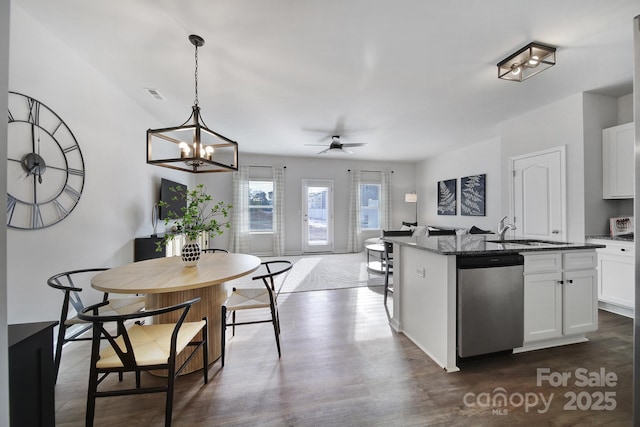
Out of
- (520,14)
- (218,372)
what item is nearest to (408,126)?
(520,14)

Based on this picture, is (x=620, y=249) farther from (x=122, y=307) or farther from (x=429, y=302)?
(x=122, y=307)

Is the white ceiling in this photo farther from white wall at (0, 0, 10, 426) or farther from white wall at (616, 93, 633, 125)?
white wall at (0, 0, 10, 426)

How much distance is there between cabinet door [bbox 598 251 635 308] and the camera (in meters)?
2.69

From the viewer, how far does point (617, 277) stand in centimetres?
281

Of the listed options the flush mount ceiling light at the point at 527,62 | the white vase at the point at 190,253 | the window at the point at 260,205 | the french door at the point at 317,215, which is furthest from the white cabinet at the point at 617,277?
the window at the point at 260,205

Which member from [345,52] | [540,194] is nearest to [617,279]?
[540,194]

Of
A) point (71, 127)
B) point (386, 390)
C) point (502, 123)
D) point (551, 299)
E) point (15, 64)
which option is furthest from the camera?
point (502, 123)

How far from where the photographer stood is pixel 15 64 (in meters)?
1.78

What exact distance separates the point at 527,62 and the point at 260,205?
18.4 ft

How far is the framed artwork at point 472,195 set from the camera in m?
5.13

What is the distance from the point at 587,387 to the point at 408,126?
381 cm

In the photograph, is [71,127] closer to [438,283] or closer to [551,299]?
[438,283]

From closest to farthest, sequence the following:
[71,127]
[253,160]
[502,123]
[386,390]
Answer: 1. [386,390]
2. [71,127]
3. [502,123]
4. [253,160]

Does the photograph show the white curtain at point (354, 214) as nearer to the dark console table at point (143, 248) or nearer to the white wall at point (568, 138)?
the white wall at point (568, 138)
